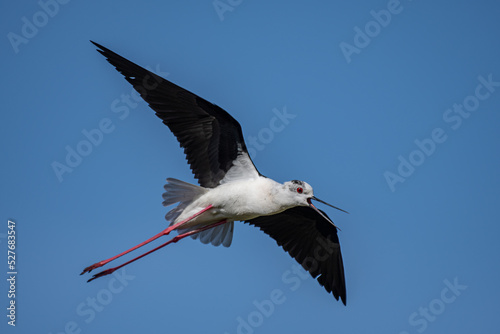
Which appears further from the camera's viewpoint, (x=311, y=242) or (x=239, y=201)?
(x=311, y=242)

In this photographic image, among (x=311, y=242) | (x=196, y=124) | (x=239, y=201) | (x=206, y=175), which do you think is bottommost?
(x=311, y=242)

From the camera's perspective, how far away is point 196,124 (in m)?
9.24

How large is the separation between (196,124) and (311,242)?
3.18 m

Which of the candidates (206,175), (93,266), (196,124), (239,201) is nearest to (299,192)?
(239,201)

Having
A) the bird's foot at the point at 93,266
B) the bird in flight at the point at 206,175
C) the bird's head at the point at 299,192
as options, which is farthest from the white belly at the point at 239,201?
the bird's foot at the point at 93,266

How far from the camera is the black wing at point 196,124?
893 centimetres

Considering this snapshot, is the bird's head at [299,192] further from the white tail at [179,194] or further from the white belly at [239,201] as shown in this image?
the white tail at [179,194]

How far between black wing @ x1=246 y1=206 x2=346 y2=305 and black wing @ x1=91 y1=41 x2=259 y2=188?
1.78 meters

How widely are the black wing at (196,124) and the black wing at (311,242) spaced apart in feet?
5.84

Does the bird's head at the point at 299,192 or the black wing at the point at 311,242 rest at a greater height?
the bird's head at the point at 299,192

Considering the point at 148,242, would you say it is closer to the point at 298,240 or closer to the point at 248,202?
the point at 248,202

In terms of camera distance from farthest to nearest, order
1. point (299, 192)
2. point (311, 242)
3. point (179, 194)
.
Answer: point (311, 242) < point (179, 194) < point (299, 192)

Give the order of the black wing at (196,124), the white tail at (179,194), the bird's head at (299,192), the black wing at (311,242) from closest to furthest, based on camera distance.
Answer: the black wing at (196,124) < the bird's head at (299,192) < the white tail at (179,194) < the black wing at (311,242)

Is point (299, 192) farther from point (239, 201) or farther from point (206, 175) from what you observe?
point (206, 175)
